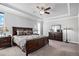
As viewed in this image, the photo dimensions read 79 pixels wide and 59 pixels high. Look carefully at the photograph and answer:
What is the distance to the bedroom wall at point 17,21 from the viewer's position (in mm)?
2154

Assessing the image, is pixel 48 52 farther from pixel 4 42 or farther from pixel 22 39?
pixel 4 42

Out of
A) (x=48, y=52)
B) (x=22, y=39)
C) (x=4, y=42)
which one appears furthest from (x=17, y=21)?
(x=48, y=52)

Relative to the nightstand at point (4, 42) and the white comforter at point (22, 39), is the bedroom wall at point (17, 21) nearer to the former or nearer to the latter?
the white comforter at point (22, 39)

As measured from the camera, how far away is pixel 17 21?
2.28 metres

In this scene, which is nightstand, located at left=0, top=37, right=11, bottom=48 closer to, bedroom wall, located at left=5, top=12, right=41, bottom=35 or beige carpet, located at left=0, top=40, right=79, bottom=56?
beige carpet, located at left=0, top=40, right=79, bottom=56

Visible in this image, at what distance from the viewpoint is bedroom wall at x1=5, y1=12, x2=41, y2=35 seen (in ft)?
7.07

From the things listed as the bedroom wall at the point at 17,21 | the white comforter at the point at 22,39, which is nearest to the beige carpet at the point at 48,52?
the white comforter at the point at 22,39

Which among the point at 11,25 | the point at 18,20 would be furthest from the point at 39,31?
the point at 11,25

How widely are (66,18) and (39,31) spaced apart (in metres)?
1.34

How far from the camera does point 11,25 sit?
2256mm

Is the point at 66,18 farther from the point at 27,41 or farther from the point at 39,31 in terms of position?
the point at 27,41

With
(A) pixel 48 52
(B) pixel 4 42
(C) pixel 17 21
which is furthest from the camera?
(B) pixel 4 42

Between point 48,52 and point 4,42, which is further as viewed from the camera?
point 4,42

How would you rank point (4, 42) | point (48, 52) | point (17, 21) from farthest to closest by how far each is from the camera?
point (4, 42)
point (48, 52)
point (17, 21)
